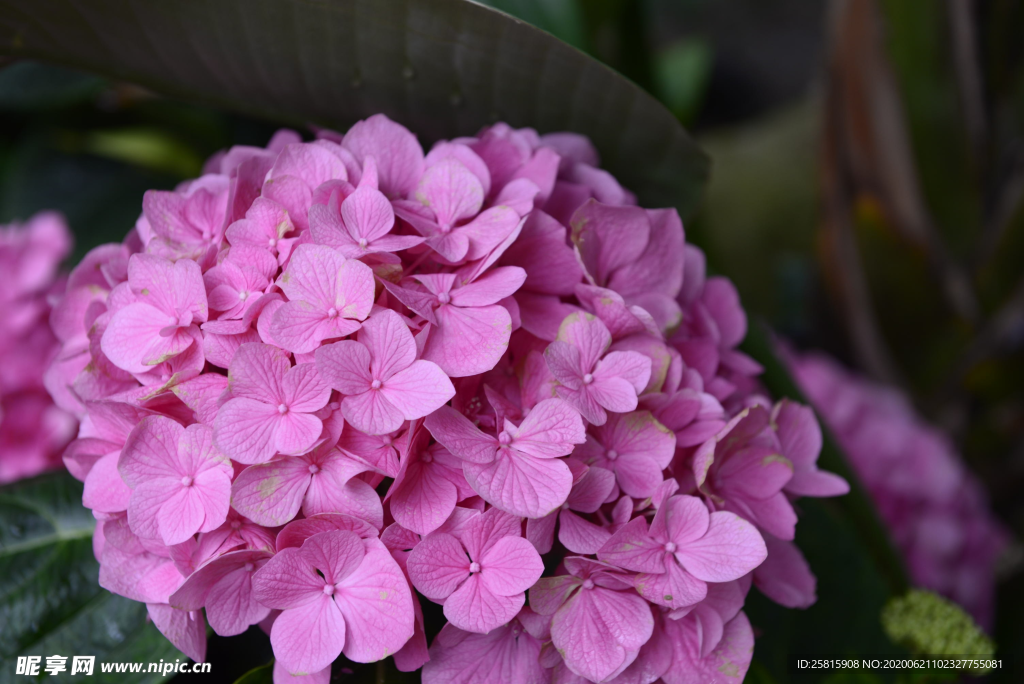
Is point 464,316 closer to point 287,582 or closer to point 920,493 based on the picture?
point 287,582

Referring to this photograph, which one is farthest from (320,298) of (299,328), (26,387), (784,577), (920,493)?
(920,493)

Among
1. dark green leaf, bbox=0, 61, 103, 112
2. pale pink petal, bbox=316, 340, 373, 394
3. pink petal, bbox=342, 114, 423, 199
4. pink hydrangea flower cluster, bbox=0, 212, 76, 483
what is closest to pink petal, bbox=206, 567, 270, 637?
pale pink petal, bbox=316, 340, 373, 394

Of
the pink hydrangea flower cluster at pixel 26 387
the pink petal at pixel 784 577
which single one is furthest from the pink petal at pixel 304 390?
the pink hydrangea flower cluster at pixel 26 387

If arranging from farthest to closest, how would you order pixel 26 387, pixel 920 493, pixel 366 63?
pixel 920 493
pixel 26 387
pixel 366 63

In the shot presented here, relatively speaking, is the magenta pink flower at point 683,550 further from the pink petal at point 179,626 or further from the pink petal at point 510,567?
the pink petal at point 179,626

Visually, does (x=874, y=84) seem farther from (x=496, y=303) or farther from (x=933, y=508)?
(x=496, y=303)

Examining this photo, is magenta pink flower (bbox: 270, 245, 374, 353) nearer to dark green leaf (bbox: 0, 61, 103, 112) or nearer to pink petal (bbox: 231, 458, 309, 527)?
pink petal (bbox: 231, 458, 309, 527)

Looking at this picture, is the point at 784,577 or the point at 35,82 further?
the point at 35,82
